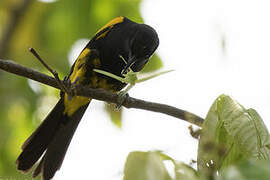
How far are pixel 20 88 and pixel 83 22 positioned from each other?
124 centimetres

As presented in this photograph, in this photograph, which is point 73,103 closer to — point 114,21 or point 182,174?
point 114,21

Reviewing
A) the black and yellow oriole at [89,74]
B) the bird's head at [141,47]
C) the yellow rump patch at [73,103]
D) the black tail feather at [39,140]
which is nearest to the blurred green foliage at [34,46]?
the black and yellow oriole at [89,74]

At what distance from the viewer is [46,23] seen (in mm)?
4711

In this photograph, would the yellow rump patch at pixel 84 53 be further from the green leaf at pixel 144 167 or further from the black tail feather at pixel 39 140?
the green leaf at pixel 144 167

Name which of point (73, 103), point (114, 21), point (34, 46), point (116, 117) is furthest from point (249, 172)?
point (34, 46)

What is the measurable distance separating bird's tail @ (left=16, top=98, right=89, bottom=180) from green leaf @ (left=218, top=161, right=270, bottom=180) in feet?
9.23

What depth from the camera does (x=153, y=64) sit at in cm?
455

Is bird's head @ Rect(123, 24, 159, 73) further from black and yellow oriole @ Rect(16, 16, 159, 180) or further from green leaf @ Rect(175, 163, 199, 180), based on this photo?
green leaf @ Rect(175, 163, 199, 180)

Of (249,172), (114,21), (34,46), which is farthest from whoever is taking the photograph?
(34,46)

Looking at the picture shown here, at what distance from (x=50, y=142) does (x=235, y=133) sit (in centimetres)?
285

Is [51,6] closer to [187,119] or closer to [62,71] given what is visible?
[62,71]

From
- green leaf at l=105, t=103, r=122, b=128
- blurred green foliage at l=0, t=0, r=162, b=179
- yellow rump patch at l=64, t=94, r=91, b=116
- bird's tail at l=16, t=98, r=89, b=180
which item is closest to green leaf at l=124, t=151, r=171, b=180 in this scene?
bird's tail at l=16, t=98, r=89, b=180

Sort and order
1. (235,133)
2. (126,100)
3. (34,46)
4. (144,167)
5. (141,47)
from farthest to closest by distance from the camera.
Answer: (34,46)
(141,47)
(126,100)
(235,133)
(144,167)

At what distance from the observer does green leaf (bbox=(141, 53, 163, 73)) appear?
14.7 ft
